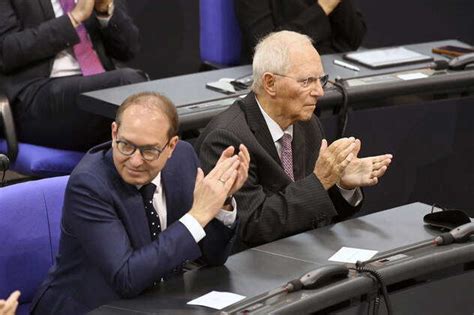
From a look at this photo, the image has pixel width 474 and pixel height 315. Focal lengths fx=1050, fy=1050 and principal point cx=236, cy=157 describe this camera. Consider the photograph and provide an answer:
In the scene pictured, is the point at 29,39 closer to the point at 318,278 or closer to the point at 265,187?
the point at 265,187

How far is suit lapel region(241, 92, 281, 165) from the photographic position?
3539 millimetres

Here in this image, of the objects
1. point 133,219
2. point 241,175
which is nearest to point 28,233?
point 133,219

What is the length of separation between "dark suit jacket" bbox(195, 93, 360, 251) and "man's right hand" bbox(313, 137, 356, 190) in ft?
0.12

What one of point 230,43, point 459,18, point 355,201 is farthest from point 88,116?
point 459,18

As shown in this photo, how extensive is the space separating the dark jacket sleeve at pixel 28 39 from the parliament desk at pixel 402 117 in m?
0.38

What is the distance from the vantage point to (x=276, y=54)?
361cm

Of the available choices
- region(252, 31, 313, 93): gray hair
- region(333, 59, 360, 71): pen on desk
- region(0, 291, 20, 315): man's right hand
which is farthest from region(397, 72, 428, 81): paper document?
region(0, 291, 20, 315): man's right hand

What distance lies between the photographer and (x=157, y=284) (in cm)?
284

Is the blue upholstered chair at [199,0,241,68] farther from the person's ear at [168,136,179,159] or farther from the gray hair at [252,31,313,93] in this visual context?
the person's ear at [168,136,179,159]

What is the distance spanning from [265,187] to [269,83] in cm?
36

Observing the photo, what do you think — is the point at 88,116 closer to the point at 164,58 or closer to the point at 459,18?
the point at 164,58

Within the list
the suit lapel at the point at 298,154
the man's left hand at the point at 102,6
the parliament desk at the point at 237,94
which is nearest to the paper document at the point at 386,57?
the parliament desk at the point at 237,94

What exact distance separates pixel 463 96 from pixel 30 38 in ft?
6.55

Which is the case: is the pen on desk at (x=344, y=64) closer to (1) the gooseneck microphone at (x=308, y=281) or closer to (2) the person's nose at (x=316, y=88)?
(2) the person's nose at (x=316, y=88)
